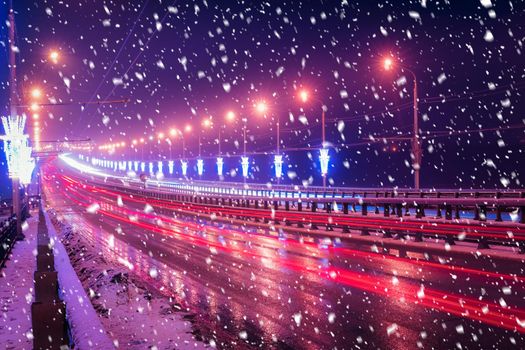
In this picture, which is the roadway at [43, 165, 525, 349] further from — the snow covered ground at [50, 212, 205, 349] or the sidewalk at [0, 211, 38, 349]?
the sidewalk at [0, 211, 38, 349]

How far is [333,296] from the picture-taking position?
982 cm

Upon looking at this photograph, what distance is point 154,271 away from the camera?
524 inches

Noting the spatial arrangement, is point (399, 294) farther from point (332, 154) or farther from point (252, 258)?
point (332, 154)

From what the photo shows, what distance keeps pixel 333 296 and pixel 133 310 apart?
391 cm

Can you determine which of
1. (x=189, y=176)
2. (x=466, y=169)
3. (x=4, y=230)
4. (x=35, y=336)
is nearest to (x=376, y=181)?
(x=466, y=169)

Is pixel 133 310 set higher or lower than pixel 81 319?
lower

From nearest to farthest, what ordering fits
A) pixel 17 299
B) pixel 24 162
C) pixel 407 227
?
pixel 17 299 → pixel 407 227 → pixel 24 162

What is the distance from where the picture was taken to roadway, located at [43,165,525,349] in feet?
23.5

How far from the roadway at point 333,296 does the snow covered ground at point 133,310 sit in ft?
1.38

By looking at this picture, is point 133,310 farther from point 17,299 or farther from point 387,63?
point 387,63

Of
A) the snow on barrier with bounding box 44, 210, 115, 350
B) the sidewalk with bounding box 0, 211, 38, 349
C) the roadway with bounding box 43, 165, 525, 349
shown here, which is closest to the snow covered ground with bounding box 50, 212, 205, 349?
the snow on barrier with bounding box 44, 210, 115, 350

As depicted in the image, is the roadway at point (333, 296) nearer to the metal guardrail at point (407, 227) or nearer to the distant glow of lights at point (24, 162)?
the metal guardrail at point (407, 227)

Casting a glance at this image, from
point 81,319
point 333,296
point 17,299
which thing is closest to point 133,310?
point 81,319

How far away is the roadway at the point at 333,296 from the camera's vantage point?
7.18m
